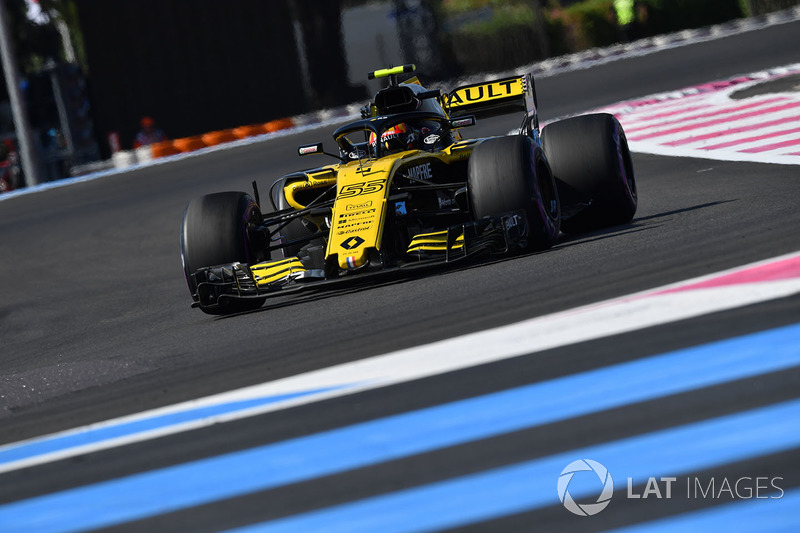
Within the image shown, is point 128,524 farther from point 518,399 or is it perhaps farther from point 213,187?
point 213,187

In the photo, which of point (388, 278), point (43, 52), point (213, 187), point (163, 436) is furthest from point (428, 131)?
point (43, 52)

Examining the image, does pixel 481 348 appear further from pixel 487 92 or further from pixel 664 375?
pixel 487 92

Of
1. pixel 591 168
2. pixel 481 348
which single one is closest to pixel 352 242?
pixel 591 168

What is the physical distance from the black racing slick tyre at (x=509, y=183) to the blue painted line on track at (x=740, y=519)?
448 centimetres

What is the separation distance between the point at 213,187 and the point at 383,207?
10.1 meters

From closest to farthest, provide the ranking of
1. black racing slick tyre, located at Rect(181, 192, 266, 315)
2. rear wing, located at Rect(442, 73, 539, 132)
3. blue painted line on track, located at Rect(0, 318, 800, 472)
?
1. blue painted line on track, located at Rect(0, 318, 800, 472)
2. black racing slick tyre, located at Rect(181, 192, 266, 315)
3. rear wing, located at Rect(442, 73, 539, 132)

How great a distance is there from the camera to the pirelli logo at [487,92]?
30.6 feet

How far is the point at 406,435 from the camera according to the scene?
3.94 m

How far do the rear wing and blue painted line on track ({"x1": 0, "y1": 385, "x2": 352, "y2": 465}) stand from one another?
4.87 metres

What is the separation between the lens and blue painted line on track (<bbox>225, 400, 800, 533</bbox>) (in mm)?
3207

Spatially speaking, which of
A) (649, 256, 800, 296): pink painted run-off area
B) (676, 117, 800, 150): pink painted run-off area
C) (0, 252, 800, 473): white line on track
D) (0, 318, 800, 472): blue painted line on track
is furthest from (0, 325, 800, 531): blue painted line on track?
(676, 117, 800, 150): pink painted run-off area

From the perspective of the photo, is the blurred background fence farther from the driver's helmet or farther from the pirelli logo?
the driver's helmet

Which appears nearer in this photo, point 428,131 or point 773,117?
point 428,131

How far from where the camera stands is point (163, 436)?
4.51 meters
